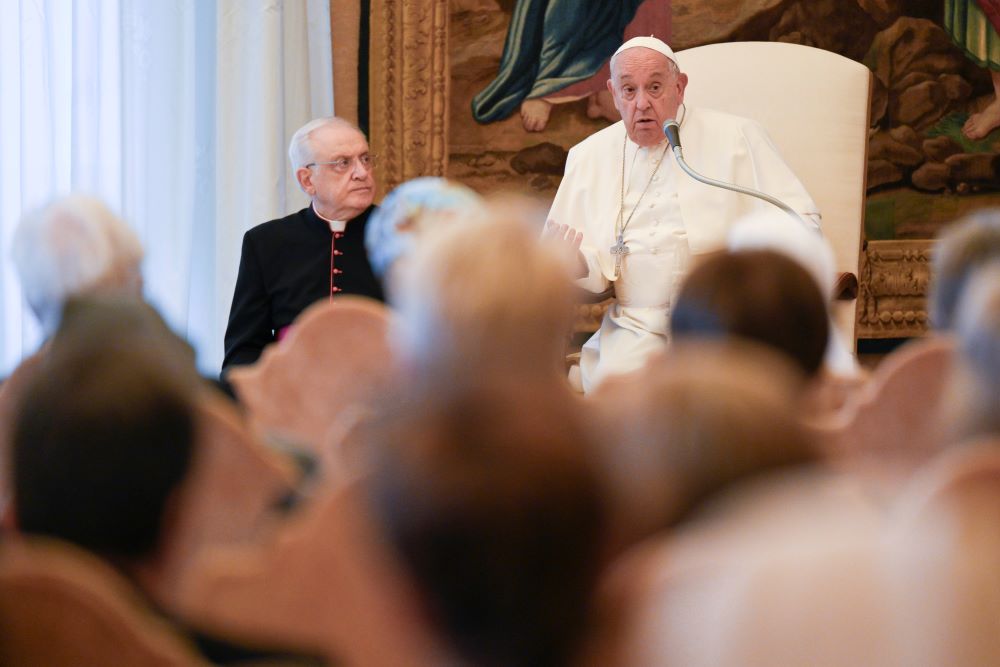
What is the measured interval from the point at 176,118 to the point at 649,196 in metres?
2.19

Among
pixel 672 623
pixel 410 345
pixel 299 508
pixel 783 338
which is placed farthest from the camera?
pixel 299 508

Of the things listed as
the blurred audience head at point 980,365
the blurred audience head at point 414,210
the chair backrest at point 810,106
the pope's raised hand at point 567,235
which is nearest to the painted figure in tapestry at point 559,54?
the chair backrest at point 810,106

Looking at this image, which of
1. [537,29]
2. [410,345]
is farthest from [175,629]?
[537,29]

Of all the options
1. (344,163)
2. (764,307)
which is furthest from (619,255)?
(764,307)

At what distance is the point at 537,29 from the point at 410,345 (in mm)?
5002

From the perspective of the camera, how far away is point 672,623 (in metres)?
0.79

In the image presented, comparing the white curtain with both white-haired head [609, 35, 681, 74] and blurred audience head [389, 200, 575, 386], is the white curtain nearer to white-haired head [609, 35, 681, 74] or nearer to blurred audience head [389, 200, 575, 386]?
white-haired head [609, 35, 681, 74]

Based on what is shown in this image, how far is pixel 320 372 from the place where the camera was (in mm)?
2318

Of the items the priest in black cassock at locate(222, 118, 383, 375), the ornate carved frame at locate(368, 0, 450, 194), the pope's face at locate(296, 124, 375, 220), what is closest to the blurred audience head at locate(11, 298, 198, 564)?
the priest in black cassock at locate(222, 118, 383, 375)

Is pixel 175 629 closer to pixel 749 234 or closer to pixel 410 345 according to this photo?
pixel 410 345

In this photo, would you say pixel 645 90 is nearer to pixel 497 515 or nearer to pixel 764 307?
pixel 764 307

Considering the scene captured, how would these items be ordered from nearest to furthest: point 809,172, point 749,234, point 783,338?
point 783,338 → point 749,234 → point 809,172

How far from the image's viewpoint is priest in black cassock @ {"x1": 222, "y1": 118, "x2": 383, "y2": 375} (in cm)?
425

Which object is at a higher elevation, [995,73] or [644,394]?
[995,73]
